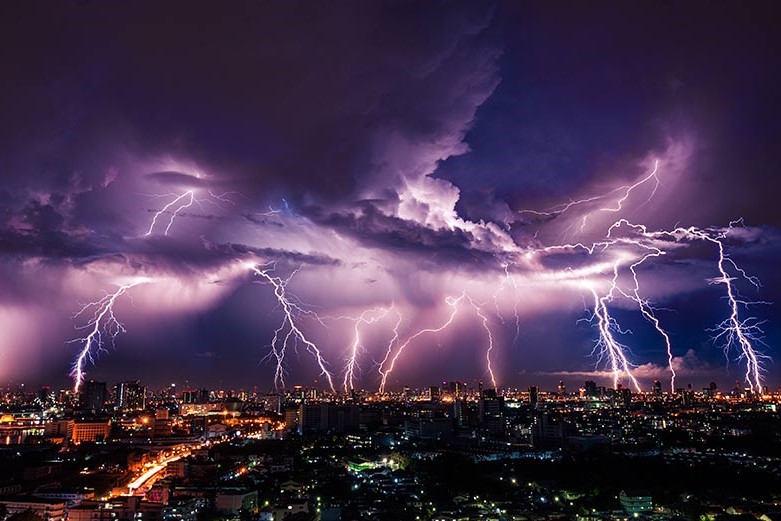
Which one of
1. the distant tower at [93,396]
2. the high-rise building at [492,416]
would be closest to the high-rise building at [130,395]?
the distant tower at [93,396]

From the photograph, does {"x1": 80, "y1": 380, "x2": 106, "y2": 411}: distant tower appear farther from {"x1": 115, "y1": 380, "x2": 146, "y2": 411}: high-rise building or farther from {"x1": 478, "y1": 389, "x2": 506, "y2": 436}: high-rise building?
{"x1": 478, "y1": 389, "x2": 506, "y2": 436}: high-rise building

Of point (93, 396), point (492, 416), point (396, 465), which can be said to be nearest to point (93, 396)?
point (93, 396)

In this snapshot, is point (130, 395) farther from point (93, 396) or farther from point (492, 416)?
point (492, 416)

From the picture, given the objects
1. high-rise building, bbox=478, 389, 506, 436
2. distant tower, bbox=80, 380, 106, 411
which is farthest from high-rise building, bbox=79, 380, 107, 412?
high-rise building, bbox=478, 389, 506, 436

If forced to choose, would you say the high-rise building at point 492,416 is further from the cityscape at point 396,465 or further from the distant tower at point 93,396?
the distant tower at point 93,396

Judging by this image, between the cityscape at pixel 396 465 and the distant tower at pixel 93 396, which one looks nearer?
the cityscape at pixel 396 465
